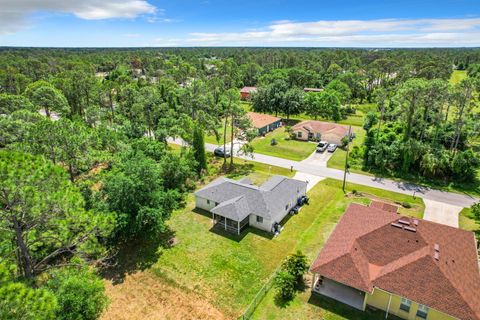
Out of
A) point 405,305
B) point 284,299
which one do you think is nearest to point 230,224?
point 284,299

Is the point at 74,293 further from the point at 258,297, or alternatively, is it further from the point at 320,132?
the point at 320,132

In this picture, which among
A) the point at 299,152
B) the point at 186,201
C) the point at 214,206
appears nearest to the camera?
the point at 214,206

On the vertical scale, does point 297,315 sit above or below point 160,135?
below

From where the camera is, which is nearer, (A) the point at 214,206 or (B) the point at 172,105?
(A) the point at 214,206

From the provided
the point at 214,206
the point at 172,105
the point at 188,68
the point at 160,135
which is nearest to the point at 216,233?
the point at 214,206

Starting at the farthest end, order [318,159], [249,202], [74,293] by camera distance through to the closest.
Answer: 1. [318,159]
2. [249,202]
3. [74,293]

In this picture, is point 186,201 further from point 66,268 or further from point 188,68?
point 188,68
